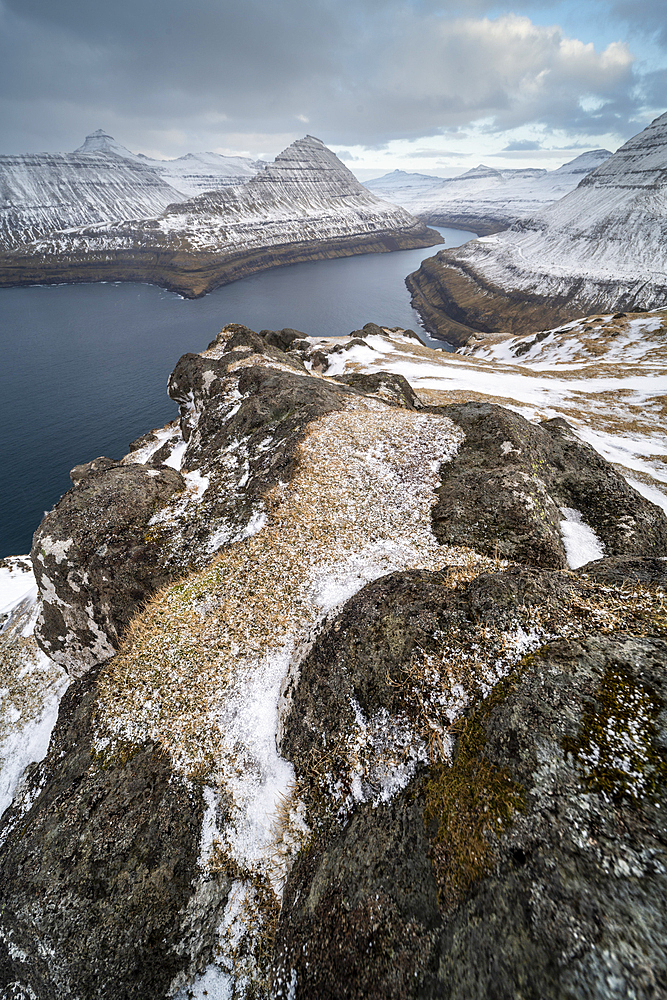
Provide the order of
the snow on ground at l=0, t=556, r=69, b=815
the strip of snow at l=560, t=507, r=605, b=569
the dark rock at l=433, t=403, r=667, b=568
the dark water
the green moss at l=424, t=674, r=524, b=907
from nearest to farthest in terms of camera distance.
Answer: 1. the green moss at l=424, t=674, r=524, b=907
2. the dark rock at l=433, t=403, r=667, b=568
3. the strip of snow at l=560, t=507, r=605, b=569
4. the snow on ground at l=0, t=556, r=69, b=815
5. the dark water

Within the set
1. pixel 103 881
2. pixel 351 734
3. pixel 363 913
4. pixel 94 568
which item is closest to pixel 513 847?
pixel 363 913

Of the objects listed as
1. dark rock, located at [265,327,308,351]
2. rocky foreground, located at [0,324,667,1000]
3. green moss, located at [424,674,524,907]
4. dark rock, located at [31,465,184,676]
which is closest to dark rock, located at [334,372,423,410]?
rocky foreground, located at [0,324,667,1000]

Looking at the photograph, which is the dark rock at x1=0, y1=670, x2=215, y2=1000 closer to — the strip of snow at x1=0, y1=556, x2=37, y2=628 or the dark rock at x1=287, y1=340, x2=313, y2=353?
the strip of snow at x1=0, y1=556, x2=37, y2=628

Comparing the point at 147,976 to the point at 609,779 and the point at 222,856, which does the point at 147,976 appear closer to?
the point at 222,856

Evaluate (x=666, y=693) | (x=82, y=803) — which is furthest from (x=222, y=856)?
(x=666, y=693)

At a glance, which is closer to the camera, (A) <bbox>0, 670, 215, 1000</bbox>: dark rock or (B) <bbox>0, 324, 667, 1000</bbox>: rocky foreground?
(B) <bbox>0, 324, 667, 1000</bbox>: rocky foreground

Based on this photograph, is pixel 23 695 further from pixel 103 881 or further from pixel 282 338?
pixel 282 338

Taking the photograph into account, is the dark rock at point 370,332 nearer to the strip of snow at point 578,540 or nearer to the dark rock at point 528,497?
the dark rock at point 528,497
